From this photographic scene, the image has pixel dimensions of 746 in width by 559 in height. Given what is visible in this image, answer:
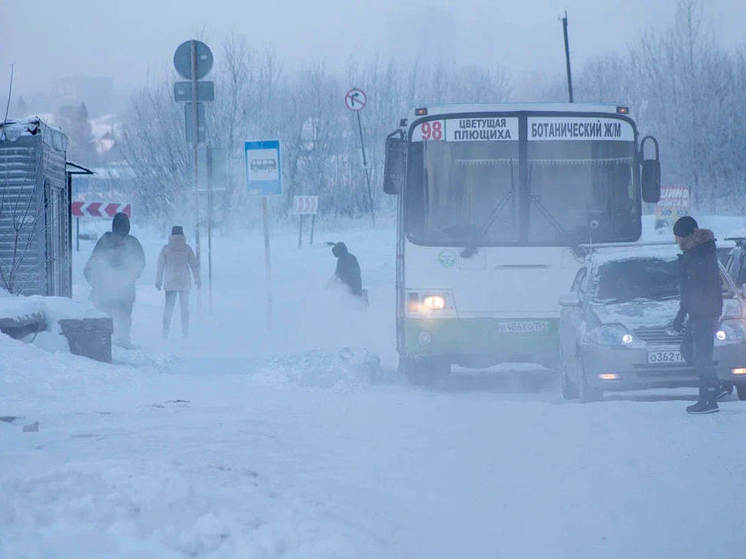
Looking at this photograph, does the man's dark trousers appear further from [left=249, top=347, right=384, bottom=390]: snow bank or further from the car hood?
[left=249, top=347, right=384, bottom=390]: snow bank

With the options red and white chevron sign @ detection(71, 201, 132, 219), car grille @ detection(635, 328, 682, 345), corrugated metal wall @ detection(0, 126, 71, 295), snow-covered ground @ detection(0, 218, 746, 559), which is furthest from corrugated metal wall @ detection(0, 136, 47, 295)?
red and white chevron sign @ detection(71, 201, 132, 219)

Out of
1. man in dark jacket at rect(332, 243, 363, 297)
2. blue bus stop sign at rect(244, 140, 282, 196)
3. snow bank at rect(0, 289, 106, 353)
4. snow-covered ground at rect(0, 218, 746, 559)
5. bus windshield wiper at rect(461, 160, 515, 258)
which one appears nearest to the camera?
Answer: snow-covered ground at rect(0, 218, 746, 559)

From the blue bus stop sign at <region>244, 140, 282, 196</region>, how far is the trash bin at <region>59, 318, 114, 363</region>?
5995mm

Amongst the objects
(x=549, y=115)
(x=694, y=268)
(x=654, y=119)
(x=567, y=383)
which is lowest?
(x=567, y=383)

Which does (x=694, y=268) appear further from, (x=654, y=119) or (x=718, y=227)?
(x=654, y=119)

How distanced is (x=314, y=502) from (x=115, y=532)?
109cm

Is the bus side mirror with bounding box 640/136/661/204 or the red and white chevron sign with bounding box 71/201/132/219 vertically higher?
the red and white chevron sign with bounding box 71/201/132/219

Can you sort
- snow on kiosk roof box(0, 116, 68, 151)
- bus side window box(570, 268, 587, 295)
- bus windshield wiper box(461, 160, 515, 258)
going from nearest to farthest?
bus side window box(570, 268, 587, 295) → bus windshield wiper box(461, 160, 515, 258) → snow on kiosk roof box(0, 116, 68, 151)

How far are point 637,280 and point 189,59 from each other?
31.2 feet

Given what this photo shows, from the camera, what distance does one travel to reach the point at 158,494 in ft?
19.9

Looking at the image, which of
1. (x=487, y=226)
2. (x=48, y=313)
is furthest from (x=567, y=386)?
(x=48, y=313)

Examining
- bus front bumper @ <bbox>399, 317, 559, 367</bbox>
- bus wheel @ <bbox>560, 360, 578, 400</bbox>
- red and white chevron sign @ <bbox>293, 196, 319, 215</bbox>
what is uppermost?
red and white chevron sign @ <bbox>293, 196, 319, 215</bbox>

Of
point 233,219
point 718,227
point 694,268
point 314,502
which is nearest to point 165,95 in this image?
point 233,219

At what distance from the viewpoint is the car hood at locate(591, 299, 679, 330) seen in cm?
1155
